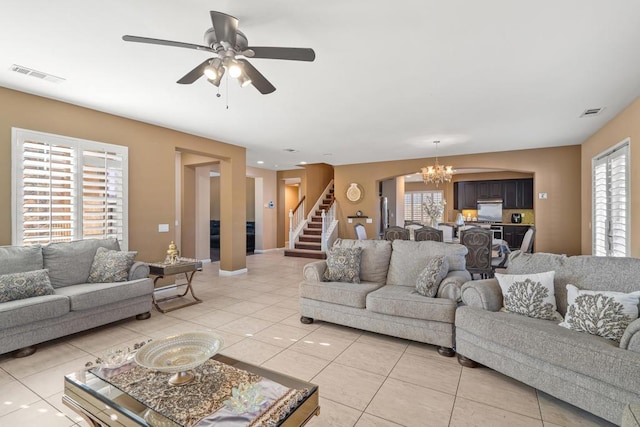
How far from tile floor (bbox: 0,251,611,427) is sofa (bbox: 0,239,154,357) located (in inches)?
7.7

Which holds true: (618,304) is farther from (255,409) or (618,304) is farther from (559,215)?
(559,215)

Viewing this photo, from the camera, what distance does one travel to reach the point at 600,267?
8.25 feet

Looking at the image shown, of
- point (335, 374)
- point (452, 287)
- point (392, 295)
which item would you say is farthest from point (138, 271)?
point (452, 287)

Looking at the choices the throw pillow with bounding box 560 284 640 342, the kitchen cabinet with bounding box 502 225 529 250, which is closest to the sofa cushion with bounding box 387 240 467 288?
the throw pillow with bounding box 560 284 640 342

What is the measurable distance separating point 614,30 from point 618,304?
7.10 ft

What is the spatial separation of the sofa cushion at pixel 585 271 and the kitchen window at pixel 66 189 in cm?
523

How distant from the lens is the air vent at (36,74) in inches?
123

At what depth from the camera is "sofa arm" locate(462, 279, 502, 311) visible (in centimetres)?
272

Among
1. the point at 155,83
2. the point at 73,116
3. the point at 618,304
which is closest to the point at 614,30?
the point at 618,304

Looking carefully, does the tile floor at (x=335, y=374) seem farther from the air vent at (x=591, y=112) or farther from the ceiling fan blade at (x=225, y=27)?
the air vent at (x=591, y=112)

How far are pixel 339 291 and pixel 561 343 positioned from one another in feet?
6.67

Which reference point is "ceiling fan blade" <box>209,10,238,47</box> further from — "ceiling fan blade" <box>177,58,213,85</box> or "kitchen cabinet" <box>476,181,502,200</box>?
"kitchen cabinet" <box>476,181,502,200</box>

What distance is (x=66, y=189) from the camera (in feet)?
13.2

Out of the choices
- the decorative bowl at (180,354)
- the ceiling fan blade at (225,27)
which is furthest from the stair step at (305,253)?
the ceiling fan blade at (225,27)
